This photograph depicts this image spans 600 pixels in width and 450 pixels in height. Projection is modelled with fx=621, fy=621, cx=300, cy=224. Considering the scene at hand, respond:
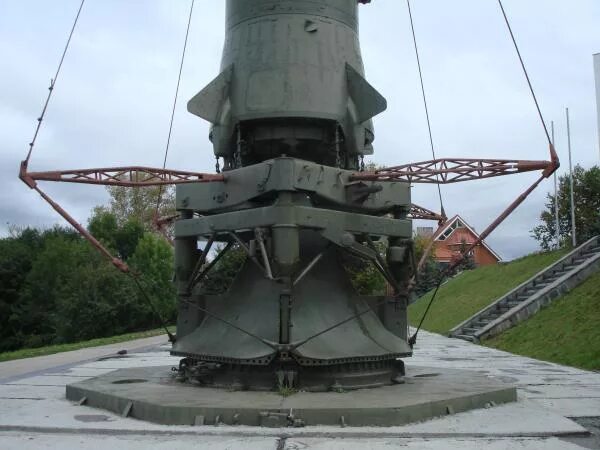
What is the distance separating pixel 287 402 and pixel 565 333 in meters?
11.5

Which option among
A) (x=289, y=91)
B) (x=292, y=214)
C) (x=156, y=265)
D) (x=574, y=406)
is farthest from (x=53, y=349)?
(x=156, y=265)

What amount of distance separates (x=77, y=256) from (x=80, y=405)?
1508 inches

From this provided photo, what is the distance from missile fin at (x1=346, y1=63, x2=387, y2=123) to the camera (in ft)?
30.6

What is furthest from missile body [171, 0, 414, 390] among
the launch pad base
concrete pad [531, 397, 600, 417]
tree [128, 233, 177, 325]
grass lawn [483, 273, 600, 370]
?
tree [128, 233, 177, 325]

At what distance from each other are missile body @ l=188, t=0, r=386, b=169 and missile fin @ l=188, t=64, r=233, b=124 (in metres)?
0.02

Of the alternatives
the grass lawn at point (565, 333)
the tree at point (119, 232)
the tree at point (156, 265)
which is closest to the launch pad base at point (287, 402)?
the grass lawn at point (565, 333)

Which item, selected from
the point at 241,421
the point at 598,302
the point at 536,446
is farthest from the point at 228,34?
the point at 598,302

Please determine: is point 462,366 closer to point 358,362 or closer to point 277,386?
point 358,362

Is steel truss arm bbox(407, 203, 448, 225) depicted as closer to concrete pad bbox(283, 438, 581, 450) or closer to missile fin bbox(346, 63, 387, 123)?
missile fin bbox(346, 63, 387, 123)

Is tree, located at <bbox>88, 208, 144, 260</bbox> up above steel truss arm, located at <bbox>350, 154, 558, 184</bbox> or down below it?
above

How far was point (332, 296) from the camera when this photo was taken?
902cm

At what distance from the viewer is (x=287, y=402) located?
674 cm

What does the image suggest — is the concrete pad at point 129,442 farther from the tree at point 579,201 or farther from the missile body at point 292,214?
the tree at point 579,201

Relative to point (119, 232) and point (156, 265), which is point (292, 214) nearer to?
point (156, 265)
